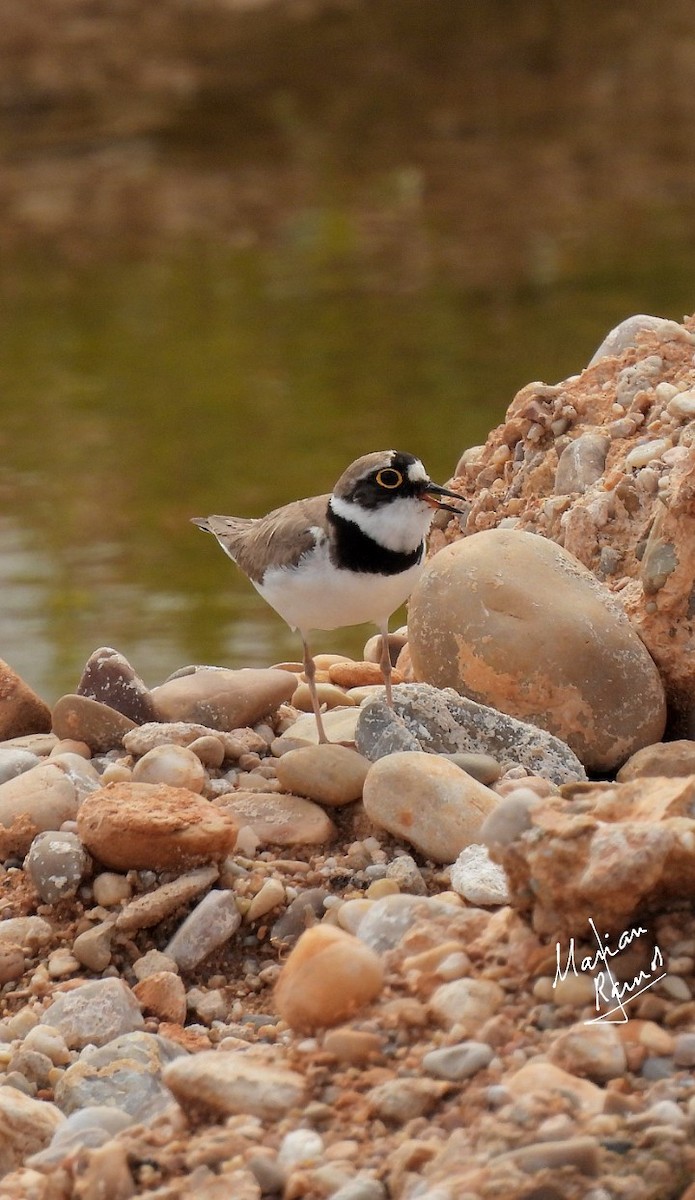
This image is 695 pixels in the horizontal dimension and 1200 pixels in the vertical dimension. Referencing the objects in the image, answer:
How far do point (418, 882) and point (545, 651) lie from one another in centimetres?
77

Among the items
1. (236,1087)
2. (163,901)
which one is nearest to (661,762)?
(163,901)

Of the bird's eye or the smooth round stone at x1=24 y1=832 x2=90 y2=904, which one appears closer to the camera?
the smooth round stone at x1=24 y1=832 x2=90 y2=904

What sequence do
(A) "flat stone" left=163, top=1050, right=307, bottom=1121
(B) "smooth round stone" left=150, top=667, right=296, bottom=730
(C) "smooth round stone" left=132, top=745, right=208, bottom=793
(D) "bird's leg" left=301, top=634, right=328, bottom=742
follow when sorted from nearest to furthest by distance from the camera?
(A) "flat stone" left=163, top=1050, right=307, bottom=1121 < (C) "smooth round stone" left=132, top=745, right=208, bottom=793 < (D) "bird's leg" left=301, top=634, right=328, bottom=742 < (B) "smooth round stone" left=150, top=667, right=296, bottom=730

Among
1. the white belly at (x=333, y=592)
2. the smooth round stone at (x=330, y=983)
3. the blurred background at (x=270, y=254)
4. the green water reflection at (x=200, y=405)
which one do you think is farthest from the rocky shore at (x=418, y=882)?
the blurred background at (x=270, y=254)

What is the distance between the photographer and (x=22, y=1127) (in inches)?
113

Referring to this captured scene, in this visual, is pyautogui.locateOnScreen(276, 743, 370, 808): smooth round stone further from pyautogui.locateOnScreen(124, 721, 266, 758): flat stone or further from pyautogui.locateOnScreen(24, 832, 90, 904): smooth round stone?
pyautogui.locateOnScreen(24, 832, 90, 904): smooth round stone

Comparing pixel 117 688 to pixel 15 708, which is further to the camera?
pixel 15 708

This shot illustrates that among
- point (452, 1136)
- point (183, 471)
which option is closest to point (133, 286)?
point (183, 471)

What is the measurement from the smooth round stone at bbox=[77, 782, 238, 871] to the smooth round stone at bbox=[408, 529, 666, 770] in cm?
83

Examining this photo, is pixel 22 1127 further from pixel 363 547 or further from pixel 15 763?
pixel 363 547

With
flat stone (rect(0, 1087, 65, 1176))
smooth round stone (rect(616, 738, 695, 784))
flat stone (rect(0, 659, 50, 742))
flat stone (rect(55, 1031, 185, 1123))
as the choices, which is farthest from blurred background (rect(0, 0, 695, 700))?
flat stone (rect(0, 1087, 65, 1176))

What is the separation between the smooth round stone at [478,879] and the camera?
10.7 ft

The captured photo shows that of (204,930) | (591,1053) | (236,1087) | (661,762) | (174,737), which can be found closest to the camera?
(591,1053)

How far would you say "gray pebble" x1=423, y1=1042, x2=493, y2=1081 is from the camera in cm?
254
